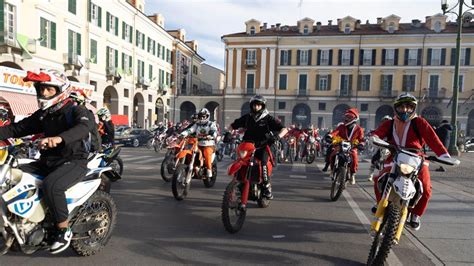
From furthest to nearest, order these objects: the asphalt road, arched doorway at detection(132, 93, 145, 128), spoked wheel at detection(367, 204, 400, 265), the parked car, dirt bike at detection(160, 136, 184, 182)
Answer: arched doorway at detection(132, 93, 145, 128), the parked car, dirt bike at detection(160, 136, 184, 182), the asphalt road, spoked wheel at detection(367, 204, 400, 265)

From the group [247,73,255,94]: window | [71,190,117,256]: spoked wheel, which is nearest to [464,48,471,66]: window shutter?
[247,73,255,94]: window

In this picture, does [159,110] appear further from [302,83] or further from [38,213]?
[38,213]

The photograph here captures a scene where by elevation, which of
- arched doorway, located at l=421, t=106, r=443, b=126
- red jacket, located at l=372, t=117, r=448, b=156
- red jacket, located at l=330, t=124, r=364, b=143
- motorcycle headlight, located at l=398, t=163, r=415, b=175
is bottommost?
motorcycle headlight, located at l=398, t=163, r=415, b=175

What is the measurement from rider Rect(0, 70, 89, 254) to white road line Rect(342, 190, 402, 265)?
11.7 ft

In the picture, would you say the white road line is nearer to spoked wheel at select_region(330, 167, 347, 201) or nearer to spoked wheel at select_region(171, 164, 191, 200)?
spoked wheel at select_region(330, 167, 347, 201)

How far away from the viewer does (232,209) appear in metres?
4.70

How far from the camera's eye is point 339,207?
21.4ft

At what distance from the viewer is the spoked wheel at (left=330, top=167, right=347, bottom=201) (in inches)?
271

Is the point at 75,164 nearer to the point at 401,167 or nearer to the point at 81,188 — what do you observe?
the point at 81,188

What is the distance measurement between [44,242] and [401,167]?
375cm

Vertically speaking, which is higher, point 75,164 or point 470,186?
point 75,164

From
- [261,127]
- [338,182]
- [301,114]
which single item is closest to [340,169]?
[338,182]

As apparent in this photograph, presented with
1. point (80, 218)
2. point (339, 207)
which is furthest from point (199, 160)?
point (80, 218)

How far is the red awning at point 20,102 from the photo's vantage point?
1697 centimetres
